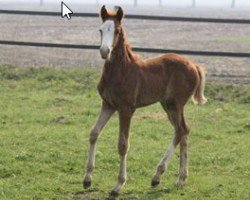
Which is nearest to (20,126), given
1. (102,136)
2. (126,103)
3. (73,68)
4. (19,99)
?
(102,136)

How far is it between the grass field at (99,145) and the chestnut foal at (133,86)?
0.36 metres

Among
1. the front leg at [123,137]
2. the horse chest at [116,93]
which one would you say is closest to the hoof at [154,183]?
the front leg at [123,137]

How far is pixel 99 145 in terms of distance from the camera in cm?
865

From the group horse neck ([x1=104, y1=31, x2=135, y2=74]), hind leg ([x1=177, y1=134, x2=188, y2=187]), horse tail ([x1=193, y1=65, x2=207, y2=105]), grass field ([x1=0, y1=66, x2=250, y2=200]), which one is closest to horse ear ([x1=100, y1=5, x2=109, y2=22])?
horse neck ([x1=104, y1=31, x2=135, y2=74])

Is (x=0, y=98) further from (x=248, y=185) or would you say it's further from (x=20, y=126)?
(x=248, y=185)

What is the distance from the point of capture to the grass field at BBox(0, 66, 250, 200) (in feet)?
22.1

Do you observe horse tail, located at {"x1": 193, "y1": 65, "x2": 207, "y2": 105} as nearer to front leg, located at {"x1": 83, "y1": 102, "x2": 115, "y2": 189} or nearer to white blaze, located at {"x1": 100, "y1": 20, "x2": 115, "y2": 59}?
front leg, located at {"x1": 83, "y1": 102, "x2": 115, "y2": 189}

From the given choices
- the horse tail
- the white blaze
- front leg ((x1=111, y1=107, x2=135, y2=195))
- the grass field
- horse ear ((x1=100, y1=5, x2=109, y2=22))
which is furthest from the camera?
the horse tail

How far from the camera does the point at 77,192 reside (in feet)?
21.6

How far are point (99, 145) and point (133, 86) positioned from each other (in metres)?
2.36

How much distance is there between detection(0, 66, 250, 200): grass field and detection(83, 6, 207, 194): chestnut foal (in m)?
0.36

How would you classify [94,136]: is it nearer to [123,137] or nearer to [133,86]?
[123,137]

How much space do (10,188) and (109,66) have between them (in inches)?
67.8

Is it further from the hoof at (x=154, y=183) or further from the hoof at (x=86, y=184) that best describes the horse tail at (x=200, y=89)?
the hoof at (x=86, y=184)
